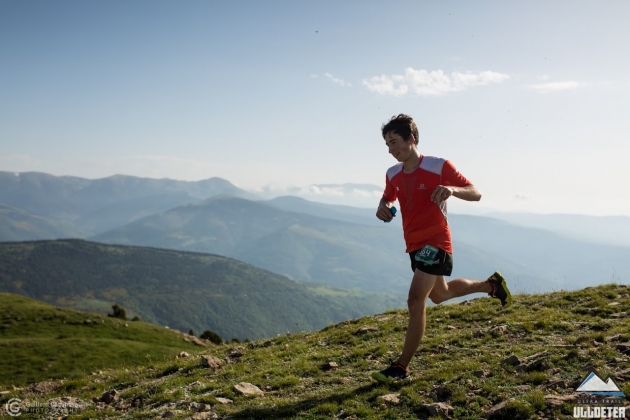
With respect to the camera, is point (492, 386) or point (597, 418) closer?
point (597, 418)

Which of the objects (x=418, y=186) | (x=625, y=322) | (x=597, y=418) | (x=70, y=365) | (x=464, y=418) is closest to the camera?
(x=597, y=418)

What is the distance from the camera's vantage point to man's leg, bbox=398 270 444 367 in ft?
23.4

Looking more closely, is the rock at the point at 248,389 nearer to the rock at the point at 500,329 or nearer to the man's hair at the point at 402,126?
the man's hair at the point at 402,126

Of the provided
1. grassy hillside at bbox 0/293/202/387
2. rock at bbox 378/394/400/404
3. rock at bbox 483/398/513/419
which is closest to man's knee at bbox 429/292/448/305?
rock at bbox 378/394/400/404

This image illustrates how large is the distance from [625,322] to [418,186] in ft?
21.2

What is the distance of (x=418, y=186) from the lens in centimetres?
733

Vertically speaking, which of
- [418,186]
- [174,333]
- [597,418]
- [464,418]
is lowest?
[174,333]

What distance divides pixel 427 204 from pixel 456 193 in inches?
24.5

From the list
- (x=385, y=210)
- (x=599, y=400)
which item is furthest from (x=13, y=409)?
(x=599, y=400)

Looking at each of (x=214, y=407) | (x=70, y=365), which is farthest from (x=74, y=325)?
(x=214, y=407)

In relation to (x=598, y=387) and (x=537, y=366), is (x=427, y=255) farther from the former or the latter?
(x=598, y=387)

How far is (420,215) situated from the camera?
7.33 metres

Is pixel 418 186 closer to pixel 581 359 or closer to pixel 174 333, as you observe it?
pixel 581 359

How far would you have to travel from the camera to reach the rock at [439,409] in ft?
20.1
